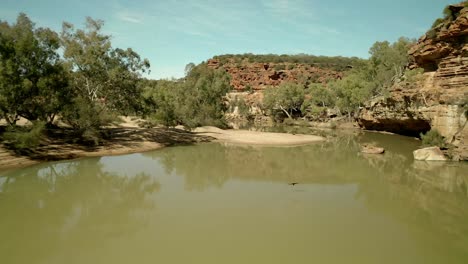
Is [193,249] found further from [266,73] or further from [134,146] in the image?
[266,73]

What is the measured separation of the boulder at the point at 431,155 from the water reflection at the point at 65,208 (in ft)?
61.5

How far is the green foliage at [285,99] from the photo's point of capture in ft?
209

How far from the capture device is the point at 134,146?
27250 millimetres

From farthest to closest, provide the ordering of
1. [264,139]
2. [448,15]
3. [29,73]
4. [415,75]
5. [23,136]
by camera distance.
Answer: [415,75]
[264,139]
[448,15]
[29,73]
[23,136]

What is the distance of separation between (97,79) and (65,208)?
17.5 metres

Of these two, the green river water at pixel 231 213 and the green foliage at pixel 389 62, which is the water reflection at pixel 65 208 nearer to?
the green river water at pixel 231 213

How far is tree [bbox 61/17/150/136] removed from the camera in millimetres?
24812

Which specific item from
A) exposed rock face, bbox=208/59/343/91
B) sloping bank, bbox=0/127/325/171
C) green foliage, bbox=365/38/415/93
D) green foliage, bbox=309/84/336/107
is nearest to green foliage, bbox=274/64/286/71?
exposed rock face, bbox=208/59/343/91

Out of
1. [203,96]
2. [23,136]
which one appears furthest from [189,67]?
[23,136]

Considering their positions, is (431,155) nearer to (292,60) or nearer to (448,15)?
(448,15)

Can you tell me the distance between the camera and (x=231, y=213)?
39.7ft

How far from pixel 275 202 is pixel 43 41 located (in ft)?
62.9

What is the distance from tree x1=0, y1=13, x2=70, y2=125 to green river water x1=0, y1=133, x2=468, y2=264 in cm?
443

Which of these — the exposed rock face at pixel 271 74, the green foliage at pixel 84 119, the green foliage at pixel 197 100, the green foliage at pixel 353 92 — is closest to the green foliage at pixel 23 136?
the green foliage at pixel 84 119
